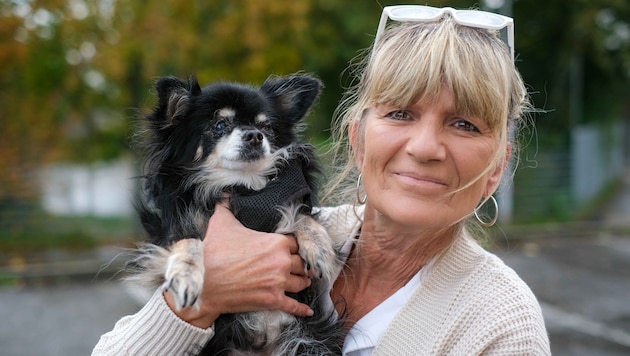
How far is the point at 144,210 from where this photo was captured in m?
2.36

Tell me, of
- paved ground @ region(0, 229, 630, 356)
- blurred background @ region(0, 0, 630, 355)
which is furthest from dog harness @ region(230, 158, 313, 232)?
blurred background @ region(0, 0, 630, 355)

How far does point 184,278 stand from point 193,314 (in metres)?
0.11

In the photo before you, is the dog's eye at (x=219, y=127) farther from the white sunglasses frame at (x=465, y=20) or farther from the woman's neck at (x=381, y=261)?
the white sunglasses frame at (x=465, y=20)

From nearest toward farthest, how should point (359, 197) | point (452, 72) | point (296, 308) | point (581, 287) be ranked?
point (452, 72)
point (296, 308)
point (359, 197)
point (581, 287)

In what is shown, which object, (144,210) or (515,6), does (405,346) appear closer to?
(144,210)

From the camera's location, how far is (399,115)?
1862 mm

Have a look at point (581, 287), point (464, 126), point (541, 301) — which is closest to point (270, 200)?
point (464, 126)

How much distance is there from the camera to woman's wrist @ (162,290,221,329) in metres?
1.85

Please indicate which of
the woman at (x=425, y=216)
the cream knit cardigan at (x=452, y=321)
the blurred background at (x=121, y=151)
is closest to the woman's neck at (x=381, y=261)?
the woman at (x=425, y=216)

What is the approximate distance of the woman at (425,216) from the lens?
1750 mm

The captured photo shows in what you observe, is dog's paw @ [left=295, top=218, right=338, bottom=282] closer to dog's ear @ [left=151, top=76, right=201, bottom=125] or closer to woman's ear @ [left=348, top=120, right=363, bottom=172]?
woman's ear @ [left=348, top=120, right=363, bottom=172]

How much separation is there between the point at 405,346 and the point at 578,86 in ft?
43.2

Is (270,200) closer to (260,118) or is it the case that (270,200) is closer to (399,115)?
(260,118)

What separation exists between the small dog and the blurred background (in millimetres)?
4445
